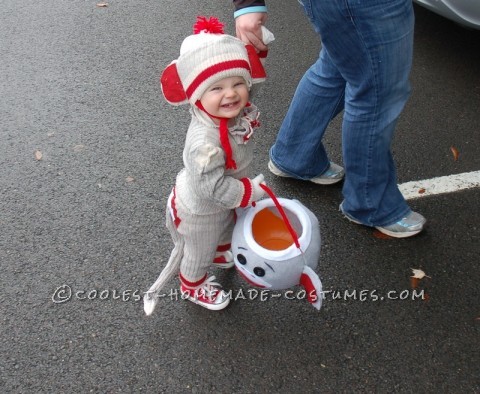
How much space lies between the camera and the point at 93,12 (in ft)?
15.0

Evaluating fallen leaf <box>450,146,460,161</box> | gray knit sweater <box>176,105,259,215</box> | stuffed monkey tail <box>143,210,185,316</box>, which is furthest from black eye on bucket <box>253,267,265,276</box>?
fallen leaf <box>450,146,460,161</box>

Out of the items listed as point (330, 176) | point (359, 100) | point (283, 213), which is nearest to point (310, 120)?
point (330, 176)

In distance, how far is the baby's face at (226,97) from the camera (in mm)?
1776

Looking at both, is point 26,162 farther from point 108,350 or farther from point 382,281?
point 382,281

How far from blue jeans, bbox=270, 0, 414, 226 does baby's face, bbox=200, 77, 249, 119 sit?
0.46 m

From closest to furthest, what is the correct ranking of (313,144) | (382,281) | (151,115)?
1. (382,281)
2. (313,144)
3. (151,115)

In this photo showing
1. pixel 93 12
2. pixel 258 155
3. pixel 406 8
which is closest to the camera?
pixel 406 8

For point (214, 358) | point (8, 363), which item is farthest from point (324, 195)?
point (8, 363)

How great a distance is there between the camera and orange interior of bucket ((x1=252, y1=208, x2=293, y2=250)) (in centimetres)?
208

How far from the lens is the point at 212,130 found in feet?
6.10

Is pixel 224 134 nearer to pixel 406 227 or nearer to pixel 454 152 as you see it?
pixel 406 227

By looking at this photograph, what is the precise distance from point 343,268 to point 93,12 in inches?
125

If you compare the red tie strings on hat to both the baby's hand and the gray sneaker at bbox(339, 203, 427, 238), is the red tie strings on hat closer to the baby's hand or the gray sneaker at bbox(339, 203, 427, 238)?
the baby's hand

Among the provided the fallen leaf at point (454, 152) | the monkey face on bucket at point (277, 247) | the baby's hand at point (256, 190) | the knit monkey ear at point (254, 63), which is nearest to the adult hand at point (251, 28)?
the knit monkey ear at point (254, 63)
